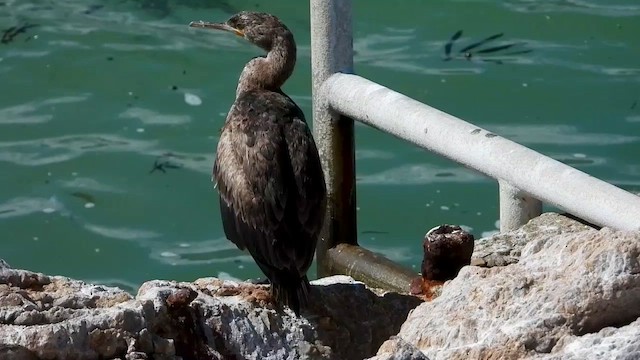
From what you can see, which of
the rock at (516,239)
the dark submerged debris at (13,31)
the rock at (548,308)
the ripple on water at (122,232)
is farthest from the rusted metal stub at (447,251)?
the dark submerged debris at (13,31)

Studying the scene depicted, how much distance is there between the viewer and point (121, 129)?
7.90m

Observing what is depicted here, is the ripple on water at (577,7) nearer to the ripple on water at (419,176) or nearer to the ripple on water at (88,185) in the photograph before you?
the ripple on water at (419,176)

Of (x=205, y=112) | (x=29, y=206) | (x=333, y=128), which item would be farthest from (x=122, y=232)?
(x=333, y=128)

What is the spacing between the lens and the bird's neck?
493cm

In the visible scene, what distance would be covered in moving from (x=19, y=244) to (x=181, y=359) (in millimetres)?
4075

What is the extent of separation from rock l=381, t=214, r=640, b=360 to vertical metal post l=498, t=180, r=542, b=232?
4.93 ft

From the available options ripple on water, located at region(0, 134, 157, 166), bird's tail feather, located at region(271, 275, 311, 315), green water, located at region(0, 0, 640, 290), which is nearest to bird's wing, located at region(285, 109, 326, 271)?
bird's tail feather, located at region(271, 275, 311, 315)

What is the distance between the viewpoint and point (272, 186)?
13.3 feet

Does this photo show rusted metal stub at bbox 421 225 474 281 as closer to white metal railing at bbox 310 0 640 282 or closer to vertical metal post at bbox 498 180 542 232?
white metal railing at bbox 310 0 640 282

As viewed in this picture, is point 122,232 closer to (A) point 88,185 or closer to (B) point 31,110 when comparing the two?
(A) point 88,185

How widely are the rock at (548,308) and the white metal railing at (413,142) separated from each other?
110 centimetres

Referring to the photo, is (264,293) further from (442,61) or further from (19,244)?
(442,61)

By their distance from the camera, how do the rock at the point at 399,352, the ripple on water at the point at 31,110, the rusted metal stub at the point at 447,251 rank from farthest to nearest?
1. the ripple on water at the point at 31,110
2. the rusted metal stub at the point at 447,251
3. the rock at the point at 399,352

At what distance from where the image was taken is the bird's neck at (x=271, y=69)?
16.2ft
